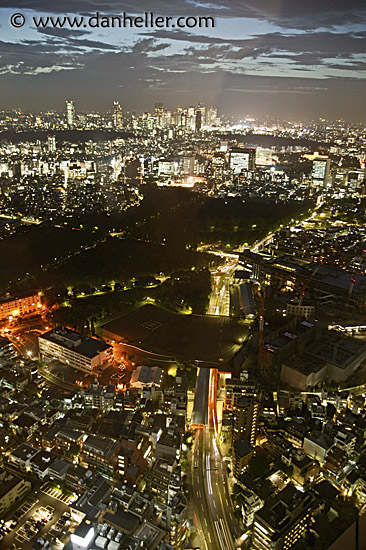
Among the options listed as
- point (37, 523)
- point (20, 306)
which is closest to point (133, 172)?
point (20, 306)

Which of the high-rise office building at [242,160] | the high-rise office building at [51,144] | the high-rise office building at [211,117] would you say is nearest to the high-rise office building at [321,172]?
the high-rise office building at [242,160]

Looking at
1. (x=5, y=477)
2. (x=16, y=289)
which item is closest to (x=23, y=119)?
(x=16, y=289)

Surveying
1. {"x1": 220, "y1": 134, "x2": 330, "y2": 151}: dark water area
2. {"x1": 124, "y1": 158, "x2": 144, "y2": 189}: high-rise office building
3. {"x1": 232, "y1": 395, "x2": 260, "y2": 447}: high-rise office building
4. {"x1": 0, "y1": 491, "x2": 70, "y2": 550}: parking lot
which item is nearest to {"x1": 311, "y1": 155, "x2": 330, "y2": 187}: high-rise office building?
{"x1": 124, "y1": 158, "x2": 144, "y2": 189}: high-rise office building

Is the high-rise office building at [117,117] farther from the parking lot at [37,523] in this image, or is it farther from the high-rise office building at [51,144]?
the parking lot at [37,523]

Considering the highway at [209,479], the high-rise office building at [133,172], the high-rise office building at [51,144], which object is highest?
the high-rise office building at [51,144]

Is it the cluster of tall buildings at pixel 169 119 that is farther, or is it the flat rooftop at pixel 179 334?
the cluster of tall buildings at pixel 169 119

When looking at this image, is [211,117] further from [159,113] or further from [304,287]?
[304,287]
